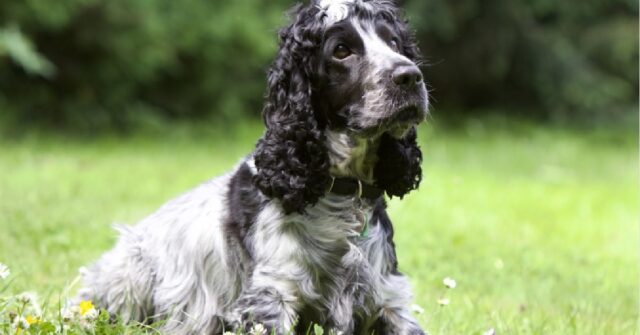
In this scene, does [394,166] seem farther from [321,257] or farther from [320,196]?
→ [321,257]

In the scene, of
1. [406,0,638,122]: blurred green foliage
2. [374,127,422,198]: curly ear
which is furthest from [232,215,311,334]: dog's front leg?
[406,0,638,122]: blurred green foliage

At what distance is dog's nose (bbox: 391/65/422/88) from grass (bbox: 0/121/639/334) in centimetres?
138

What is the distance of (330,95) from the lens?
4.07m

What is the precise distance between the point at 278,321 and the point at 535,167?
406 inches

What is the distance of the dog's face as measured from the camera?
3861 mm

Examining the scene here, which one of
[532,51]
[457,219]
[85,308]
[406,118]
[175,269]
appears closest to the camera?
[85,308]

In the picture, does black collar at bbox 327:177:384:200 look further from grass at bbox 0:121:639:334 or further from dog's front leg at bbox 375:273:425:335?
grass at bbox 0:121:639:334

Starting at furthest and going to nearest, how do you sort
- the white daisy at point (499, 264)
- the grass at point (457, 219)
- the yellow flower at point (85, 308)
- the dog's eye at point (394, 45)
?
the white daisy at point (499, 264)
the grass at point (457, 219)
the dog's eye at point (394, 45)
the yellow flower at point (85, 308)

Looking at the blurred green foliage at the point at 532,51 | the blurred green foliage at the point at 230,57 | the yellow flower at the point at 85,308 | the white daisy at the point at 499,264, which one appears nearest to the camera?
the yellow flower at the point at 85,308

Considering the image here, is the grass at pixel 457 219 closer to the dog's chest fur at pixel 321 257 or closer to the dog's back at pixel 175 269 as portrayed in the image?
the dog's back at pixel 175 269

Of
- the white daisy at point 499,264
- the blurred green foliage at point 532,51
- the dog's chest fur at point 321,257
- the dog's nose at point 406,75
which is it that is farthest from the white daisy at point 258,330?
the blurred green foliage at point 532,51

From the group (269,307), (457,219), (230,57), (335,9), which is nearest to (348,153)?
(335,9)

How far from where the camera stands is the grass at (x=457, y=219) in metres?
5.61

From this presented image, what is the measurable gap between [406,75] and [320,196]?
64 cm
